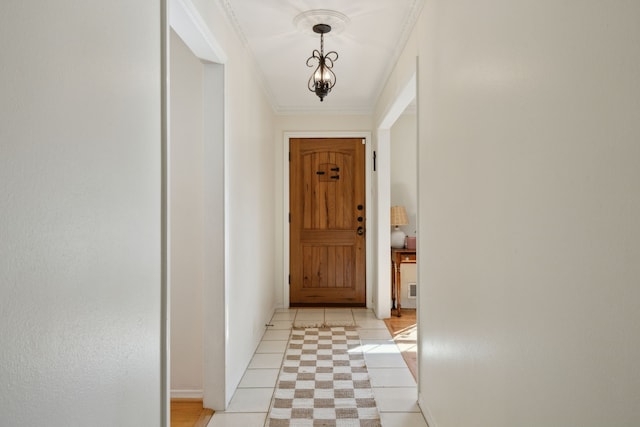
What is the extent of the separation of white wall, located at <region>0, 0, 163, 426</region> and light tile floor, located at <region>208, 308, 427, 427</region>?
1.28 m

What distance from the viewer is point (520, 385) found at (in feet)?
4.32

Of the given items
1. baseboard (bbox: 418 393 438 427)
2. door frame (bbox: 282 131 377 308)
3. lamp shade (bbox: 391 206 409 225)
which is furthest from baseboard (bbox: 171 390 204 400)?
lamp shade (bbox: 391 206 409 225)

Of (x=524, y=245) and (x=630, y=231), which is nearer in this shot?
(x=630, y=231)

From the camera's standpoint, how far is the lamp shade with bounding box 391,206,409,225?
212 inches

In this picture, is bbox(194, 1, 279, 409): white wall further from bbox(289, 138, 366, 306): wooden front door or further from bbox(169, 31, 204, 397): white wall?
bbox(289, 138, 366, 306): wooden front door

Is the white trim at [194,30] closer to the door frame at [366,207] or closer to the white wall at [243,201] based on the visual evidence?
the white wall at [243,201]

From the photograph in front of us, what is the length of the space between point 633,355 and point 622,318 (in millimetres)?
66

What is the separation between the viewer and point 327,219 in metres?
5.64

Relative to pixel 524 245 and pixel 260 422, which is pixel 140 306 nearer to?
pixel 524 245

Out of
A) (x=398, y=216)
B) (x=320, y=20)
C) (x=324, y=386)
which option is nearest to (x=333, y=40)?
(x=320, y=20)

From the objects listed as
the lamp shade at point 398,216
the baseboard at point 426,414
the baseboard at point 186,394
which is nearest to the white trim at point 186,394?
the baseboard at point 186,394

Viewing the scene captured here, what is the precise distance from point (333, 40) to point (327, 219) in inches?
106

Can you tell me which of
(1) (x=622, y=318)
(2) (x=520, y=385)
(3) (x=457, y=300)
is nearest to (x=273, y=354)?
(3) (x=457, y=300)

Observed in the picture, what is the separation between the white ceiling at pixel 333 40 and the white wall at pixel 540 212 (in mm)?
720
